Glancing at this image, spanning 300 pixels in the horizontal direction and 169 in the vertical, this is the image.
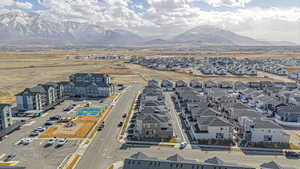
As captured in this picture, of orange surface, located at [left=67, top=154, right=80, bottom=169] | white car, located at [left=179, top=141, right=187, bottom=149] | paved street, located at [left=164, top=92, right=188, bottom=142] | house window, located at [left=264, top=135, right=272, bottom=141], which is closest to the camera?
orange surface, located at [left=67, top=154, right=80, bottom=169]

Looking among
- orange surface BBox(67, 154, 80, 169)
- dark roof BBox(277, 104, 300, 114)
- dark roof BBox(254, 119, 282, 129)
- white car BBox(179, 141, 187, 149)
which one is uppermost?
dark roof BBox(277, 104, 300, 114)

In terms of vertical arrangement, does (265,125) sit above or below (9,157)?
above

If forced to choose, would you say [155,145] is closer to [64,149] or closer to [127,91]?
[64,149]

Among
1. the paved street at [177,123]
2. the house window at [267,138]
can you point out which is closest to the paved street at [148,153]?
the house window at [267,138]

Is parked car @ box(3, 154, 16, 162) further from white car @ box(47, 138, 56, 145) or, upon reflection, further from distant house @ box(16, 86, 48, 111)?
distant house @ box(16, 86, 48, 111)

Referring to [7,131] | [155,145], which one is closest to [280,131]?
[155,145]

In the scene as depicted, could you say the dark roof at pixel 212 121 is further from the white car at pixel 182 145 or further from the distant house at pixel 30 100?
the distant house at pixel 30 100

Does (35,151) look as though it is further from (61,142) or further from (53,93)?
(53,93)

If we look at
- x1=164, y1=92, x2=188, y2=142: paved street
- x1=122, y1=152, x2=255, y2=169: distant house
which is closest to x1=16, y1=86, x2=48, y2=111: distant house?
x1=164, y1=92, x2=188, y2=142: paved street

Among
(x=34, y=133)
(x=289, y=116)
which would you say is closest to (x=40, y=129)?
(x=34, y=133)
